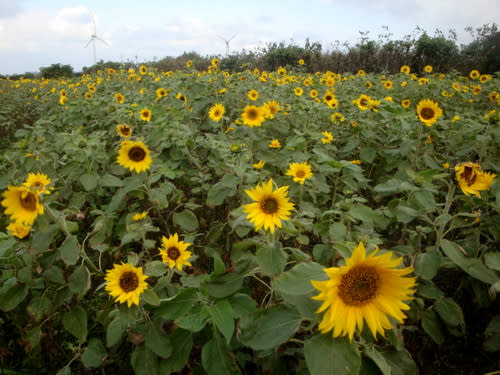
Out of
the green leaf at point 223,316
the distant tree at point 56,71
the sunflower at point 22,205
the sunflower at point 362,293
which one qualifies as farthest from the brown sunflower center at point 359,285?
the distant tree at point 56,71

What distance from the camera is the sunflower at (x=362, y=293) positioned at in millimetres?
826

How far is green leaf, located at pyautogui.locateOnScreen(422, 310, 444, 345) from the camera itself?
1.45 meters

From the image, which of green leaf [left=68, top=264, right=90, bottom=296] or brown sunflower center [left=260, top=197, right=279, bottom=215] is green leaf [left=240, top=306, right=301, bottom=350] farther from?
green leaf [left=68, top=264, right=90, bottom=296]

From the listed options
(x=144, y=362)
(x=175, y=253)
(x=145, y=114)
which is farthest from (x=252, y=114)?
(x=144, y=362)

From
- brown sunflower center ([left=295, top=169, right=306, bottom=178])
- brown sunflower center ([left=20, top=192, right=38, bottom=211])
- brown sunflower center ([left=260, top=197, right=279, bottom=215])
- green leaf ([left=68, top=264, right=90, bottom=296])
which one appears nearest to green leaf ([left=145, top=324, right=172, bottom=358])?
green leaf ([left=68, top=264, right=90, bottom=296])

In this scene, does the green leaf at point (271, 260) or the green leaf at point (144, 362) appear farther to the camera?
the green leaf at point (144, 362)

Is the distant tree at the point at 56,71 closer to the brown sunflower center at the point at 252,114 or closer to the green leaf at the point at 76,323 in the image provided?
the brown sunflower center at the point at 252,114

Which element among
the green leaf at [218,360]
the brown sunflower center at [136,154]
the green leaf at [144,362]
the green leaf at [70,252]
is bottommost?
the green leaf at [144,362]

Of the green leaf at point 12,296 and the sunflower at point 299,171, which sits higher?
the sunflower at point 299,171

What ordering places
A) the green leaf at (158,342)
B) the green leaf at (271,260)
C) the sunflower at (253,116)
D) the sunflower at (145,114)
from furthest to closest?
the sunflower at (145,114)
the sunflower at (253,116)
the green leaf at (158,342)
the green leaf at (271,260)

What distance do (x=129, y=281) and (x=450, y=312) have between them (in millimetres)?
1380

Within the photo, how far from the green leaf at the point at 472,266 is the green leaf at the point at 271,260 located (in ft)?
2.42

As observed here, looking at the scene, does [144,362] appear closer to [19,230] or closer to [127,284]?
[127,284]

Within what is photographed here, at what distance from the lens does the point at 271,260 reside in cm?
108
